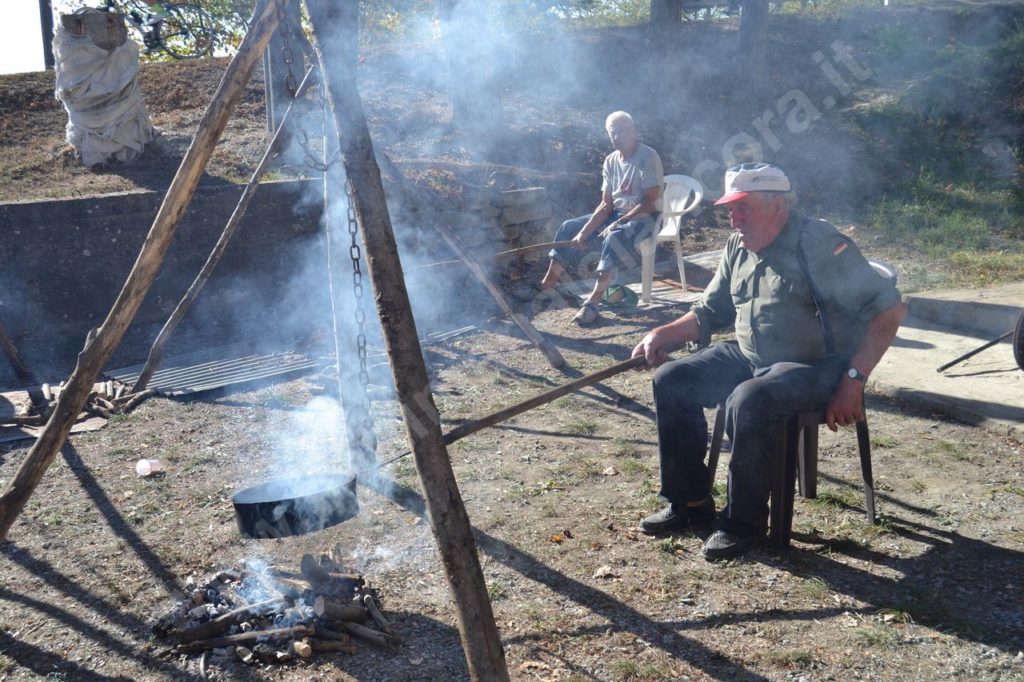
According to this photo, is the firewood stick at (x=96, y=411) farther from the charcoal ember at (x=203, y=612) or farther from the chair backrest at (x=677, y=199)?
the chair backrest at (x=677, y=199)

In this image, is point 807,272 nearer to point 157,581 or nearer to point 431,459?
point 431,459

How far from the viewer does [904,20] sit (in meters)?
14.6

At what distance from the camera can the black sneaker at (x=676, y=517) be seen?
381cm

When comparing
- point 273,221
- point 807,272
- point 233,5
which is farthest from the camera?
point 233,5

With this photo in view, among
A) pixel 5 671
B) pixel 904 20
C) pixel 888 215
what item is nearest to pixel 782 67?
pixel 904 20

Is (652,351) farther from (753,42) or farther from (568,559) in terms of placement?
(753,42)

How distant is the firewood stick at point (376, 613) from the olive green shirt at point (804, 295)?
75.3 inches

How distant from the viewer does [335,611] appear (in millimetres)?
3102

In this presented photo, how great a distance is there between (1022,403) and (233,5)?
20794 millimetres

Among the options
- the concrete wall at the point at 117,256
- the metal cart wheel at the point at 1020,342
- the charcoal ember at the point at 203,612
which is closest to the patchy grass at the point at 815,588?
the metal cart wheel at the point at 1020,342

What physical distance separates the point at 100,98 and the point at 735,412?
826 cm

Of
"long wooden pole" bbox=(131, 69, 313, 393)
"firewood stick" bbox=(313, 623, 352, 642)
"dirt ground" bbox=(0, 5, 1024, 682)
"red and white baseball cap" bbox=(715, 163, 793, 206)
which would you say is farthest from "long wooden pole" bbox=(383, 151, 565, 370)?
"firewood stick" bbox=(313, 623, 352, 642)

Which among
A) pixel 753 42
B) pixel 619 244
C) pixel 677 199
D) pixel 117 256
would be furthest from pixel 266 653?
pixel 753 42

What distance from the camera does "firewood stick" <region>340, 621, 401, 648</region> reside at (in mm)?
3047
